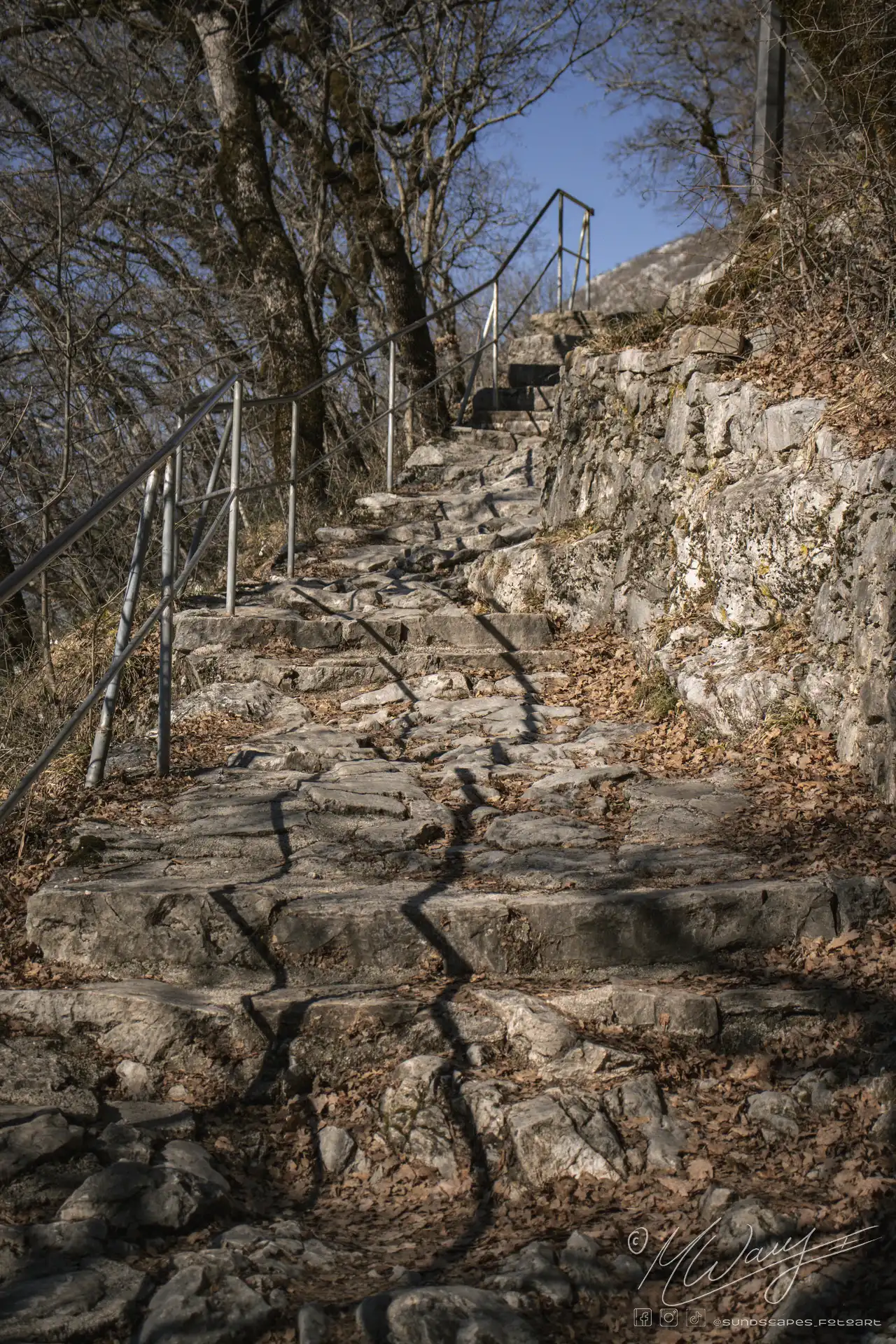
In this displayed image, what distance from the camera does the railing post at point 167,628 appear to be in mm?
4598

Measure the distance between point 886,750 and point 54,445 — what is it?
8.46 m

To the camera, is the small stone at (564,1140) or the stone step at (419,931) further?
the stone step at (419,931)

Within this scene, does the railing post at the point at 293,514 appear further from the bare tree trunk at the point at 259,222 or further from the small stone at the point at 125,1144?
the small stone at the point at 125,1144

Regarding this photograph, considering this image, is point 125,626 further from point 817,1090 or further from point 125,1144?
point 817,1090

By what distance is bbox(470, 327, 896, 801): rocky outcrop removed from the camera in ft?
14.8

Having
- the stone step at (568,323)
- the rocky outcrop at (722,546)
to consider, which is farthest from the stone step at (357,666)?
the stone step at (568,323)

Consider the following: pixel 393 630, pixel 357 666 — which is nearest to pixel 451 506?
pixel 393 630

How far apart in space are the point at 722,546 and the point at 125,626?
2978 millimetres

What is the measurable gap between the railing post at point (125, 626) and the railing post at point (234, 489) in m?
1.56

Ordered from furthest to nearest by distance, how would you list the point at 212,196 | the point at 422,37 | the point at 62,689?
1. the point at 422,37
2. the point at 212,196
3. the point at 62,689

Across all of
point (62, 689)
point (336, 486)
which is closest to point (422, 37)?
point (336, 486)

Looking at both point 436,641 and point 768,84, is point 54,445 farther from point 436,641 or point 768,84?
point 768,84

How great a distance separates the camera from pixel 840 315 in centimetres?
574

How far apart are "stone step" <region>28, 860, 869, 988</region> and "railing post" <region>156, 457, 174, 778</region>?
1.23 m
